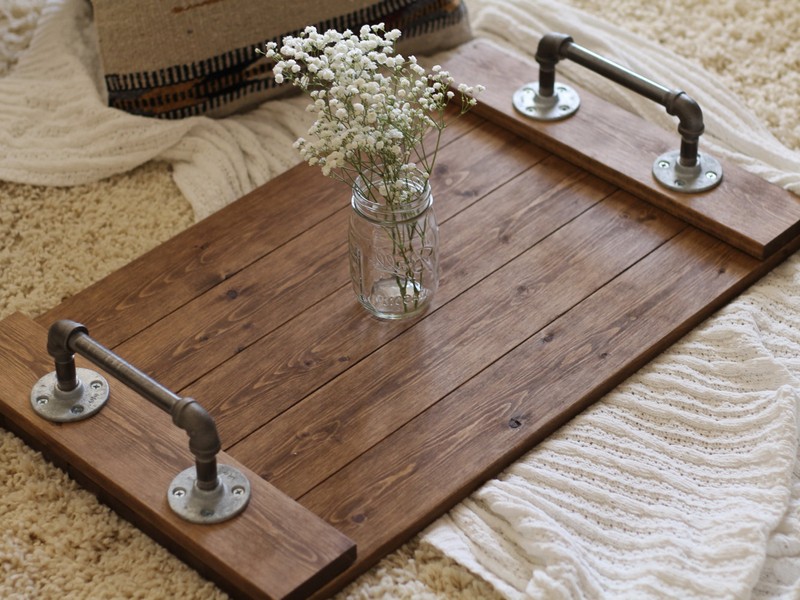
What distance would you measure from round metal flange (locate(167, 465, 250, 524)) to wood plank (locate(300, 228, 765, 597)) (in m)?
Result: 0.09

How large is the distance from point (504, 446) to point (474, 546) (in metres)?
0.14

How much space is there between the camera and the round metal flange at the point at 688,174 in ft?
6.23

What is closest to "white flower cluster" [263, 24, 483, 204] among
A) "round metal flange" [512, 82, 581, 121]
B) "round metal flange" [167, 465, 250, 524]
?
"round metal flange" [167, 465, 250, 524]

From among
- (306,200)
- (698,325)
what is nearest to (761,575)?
(698,325)

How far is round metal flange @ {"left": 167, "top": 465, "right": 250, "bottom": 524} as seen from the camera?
1475mm

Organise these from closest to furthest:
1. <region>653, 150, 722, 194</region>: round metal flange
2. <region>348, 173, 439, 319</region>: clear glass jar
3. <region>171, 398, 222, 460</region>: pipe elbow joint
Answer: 1. <region>171, 398, 222, 460</region>: pipe elbow joint
2. <region>348, 173, 439, 319</region>: clear glass jar
3. <region>653, 150, 722, 194</region>: round metal flange

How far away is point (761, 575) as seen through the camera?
1.47 meters

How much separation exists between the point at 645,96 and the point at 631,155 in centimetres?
12

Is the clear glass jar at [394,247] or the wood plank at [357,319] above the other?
the clear glass jar at [394,247]

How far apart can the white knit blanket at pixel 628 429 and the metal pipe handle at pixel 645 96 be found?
11 cm

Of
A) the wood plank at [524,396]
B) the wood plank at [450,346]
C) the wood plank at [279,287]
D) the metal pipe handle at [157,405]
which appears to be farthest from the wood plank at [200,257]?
the wood plank at [524,396]

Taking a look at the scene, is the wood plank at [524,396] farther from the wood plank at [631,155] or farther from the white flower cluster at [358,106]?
the white flower cluster at [358,106]

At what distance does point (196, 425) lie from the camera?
4.62 feet

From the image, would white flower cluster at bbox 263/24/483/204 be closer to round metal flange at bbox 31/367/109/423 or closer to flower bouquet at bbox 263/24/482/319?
flower bouquet at bbox 263/24/482/319
